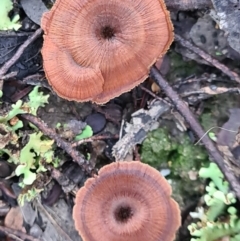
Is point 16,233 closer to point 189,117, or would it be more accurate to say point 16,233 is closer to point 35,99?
point 35,99

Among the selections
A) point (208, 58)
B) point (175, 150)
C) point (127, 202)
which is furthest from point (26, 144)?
point (208, 58)

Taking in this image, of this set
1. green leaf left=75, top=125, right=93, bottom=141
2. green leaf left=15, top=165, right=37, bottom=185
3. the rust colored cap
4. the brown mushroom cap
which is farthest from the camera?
green leaf left=75, top=125, right=93, bottom=141

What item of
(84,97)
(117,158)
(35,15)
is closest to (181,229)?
(117,158)

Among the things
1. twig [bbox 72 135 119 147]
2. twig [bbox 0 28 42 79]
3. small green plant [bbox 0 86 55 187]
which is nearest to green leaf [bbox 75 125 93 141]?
twig [bbox 72 135 119 147]

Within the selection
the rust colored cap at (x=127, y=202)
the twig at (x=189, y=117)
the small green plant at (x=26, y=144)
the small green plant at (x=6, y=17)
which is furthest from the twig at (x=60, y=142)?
the twig at (x=189, y=117)

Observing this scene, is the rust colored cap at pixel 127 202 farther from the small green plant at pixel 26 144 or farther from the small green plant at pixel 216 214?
the small green plant at pixel 26 144

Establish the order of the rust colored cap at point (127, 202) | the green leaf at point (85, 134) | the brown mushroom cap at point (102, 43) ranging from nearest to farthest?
the brown mushroom cap at point (102, 43), the rust colored cap at point (127, 202), the green leaf at point (85, 134)

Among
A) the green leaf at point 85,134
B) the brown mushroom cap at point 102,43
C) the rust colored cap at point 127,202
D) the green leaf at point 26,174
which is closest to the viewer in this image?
the brown mushroom cap at point 102,43

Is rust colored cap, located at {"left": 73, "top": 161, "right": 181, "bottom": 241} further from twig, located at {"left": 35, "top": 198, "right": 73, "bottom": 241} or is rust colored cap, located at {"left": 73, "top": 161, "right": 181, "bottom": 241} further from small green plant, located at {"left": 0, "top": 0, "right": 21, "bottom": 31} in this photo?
small green plant, located at {"left": 0, "top": 0, "right": 21, "bottom": 31}

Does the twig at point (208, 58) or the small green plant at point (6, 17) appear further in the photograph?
the small green plant at point (6, 17)
